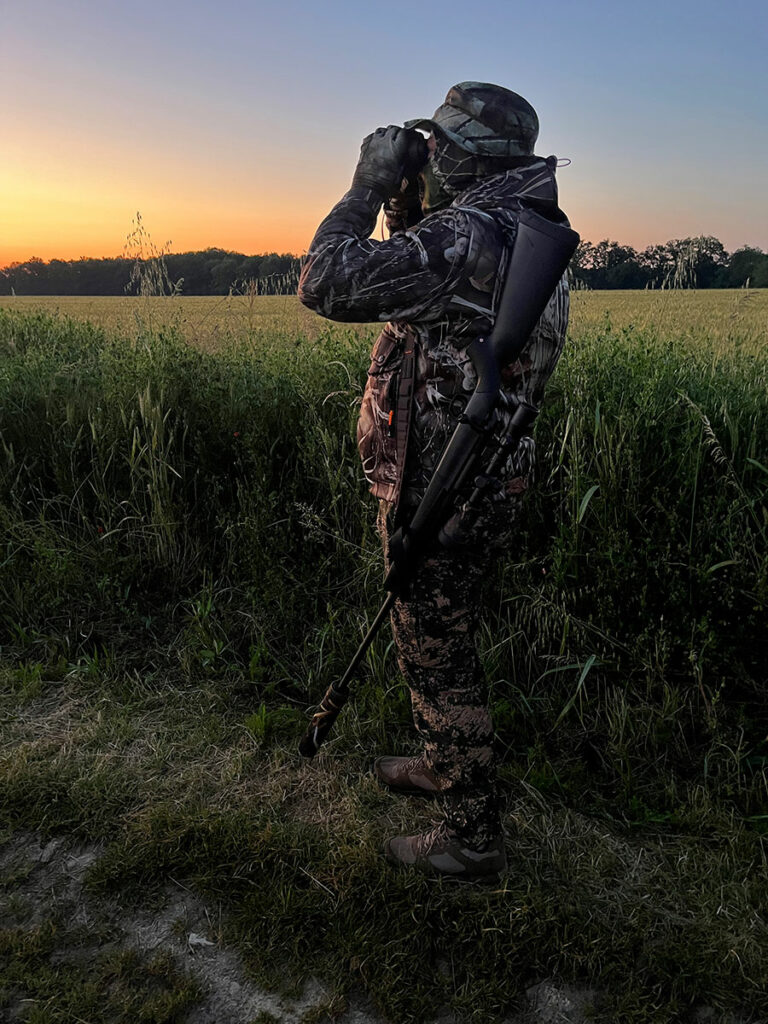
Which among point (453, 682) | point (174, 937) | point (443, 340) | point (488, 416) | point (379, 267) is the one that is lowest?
point (174, 937)

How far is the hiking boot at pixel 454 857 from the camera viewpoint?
7.71ft

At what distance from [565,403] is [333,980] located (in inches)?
97.8

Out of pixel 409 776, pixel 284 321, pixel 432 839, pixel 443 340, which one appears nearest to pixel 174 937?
pixel 432 839

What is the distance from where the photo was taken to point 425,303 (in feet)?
5.96

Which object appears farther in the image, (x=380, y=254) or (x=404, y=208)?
(x=404, y=208)

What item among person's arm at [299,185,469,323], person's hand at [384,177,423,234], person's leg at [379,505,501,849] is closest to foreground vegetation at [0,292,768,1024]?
person's leg at [379,505,501,849]

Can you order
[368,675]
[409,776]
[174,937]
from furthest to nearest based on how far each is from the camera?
[368,675] → [409,776] → [174,937]

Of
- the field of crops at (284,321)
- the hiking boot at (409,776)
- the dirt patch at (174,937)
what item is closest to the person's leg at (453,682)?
the hiking boot at (409,776)

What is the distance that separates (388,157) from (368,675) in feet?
7.08

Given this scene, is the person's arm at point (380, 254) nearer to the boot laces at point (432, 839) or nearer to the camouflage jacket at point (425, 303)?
the camouflage jacket at point (425, 303)

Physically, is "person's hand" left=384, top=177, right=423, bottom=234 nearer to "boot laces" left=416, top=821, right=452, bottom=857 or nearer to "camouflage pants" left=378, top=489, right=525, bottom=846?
"camouflage pants" left=378, top=489, right=525, bottom=846

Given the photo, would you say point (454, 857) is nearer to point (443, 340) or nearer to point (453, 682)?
point (453, 682)

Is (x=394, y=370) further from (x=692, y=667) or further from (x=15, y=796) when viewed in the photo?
(x=15, y=796)

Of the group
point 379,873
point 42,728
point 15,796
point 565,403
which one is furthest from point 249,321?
point 379,873
